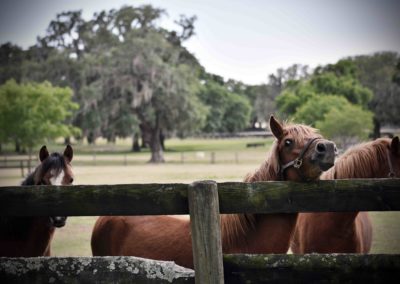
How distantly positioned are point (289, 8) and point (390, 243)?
83486 mm

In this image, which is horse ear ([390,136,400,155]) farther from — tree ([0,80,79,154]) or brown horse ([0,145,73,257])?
tree ([0,80,79,154])

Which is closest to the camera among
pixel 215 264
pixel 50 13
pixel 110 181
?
pixel 215 264

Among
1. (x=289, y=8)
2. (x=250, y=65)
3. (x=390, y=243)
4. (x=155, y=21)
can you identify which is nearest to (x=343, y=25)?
(x=289, y=8)

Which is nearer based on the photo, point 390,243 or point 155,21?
point 390,243

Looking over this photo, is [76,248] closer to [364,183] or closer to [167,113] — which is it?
[364,183]

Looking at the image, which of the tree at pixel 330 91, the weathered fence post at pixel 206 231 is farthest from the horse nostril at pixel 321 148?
the tree at pixel 330 91

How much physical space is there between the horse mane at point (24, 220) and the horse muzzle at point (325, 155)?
3.17 m

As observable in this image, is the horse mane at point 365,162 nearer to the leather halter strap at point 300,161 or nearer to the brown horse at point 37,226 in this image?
the leather halter strap at point 300,161

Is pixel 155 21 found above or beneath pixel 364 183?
above

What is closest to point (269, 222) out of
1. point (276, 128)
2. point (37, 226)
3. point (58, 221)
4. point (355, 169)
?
point (276, 128)

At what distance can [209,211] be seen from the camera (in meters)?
3.02

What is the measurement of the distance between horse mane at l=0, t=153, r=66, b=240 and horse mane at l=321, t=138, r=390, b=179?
3288 mm

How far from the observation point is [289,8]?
289 ft

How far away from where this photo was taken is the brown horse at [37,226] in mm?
5047
